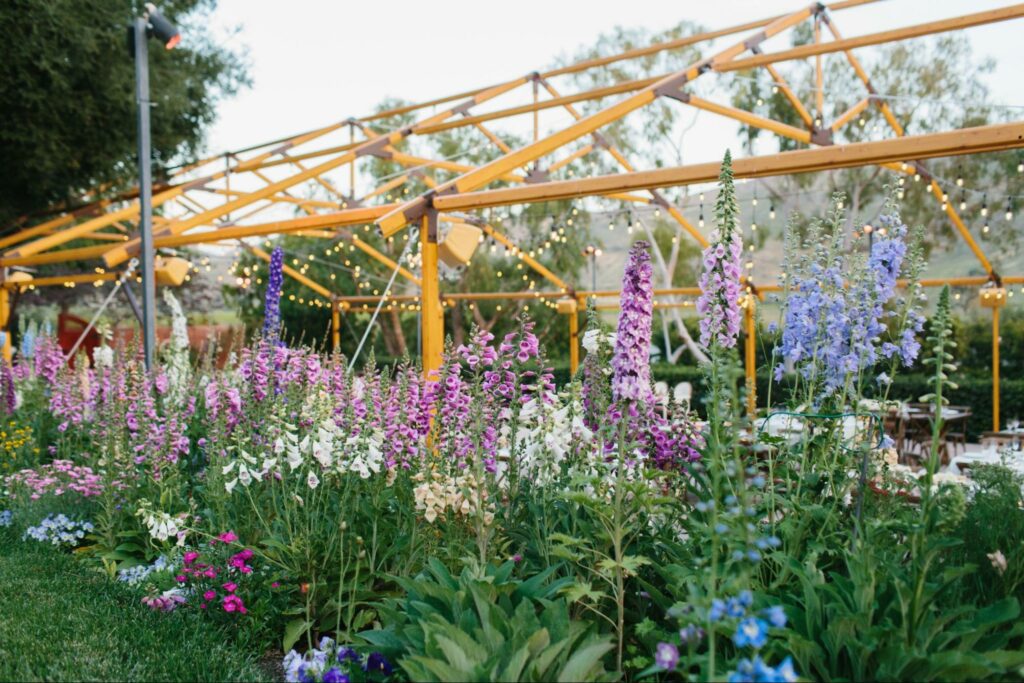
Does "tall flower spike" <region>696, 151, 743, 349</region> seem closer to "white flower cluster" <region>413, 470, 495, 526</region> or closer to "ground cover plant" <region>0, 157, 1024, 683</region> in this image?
"ground cover plant" <region>0, 157, 1024, 683</region>

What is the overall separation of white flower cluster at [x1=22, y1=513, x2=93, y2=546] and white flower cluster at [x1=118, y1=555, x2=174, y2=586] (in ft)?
2.41

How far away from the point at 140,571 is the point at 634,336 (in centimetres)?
336

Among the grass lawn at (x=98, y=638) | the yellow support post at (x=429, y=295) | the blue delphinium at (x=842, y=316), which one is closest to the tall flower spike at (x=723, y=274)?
the blue delphinium at (x=842, y=316)

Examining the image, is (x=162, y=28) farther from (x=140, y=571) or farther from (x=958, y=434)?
(x=958, y=434)

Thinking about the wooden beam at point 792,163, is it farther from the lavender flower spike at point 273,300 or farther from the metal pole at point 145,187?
the metal pole at point 145,187

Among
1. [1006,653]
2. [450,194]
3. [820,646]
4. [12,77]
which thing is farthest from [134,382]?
[12,77]

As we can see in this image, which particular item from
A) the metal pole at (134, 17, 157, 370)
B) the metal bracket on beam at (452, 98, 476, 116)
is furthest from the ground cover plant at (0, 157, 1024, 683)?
the metal bracket on beam at (452, 98, 476, 116)

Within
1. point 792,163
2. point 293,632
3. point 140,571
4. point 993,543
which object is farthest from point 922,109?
point 293,632

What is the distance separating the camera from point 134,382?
20.1ft

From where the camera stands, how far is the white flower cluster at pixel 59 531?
5.32m

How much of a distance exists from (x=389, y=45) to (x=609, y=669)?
80.1ft

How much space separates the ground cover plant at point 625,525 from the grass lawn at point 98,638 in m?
0.10

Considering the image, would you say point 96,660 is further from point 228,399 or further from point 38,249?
point 38,249

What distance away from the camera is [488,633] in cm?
272
